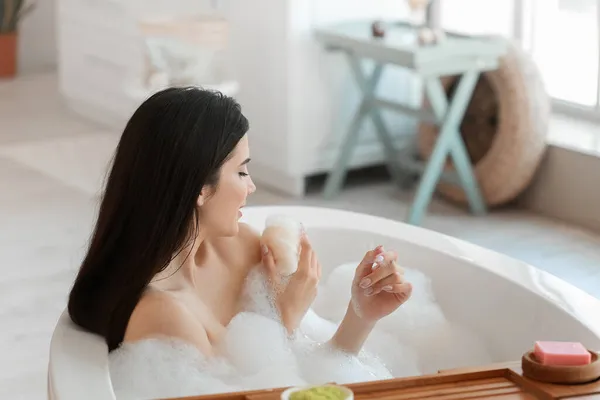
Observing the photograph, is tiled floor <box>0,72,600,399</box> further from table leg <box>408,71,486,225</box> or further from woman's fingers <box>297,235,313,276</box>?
woman's fingers <box>297,235,313,276</box>

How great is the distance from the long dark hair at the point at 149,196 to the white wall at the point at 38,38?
18.2 feet

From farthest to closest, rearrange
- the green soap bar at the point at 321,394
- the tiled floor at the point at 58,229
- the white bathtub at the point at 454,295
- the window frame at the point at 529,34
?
the window frame at the point at 529,34 → the tiled floor at the point at 58,229 → the white bathtub at the point at 454,295 → the green soap bar at the point at 321,394

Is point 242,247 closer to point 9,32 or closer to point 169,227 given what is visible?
point 169,227

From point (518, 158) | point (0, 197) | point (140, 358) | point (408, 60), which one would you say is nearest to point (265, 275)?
point (140, 358)

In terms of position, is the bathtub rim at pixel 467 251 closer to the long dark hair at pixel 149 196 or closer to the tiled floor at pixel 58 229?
the tiled floor at pixel 58 229

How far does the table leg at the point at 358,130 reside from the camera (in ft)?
13.2

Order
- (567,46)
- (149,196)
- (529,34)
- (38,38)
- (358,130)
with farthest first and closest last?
1. (38,38)
2. (529,34)
3. (567,46)
4. (358,130)
5. (149,196)

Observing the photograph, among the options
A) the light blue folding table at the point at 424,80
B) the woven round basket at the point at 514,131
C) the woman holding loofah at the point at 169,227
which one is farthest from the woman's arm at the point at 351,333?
the woven round basket at the point at 514,131

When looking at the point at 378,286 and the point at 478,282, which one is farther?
the point at 478,282

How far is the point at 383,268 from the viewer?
1714 mm

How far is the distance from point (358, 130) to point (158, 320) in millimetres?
2505

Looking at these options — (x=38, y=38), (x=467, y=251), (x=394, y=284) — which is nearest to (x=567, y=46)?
(x=467, y=251)

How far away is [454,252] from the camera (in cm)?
225

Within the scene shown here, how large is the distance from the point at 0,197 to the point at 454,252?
2.54 meters
